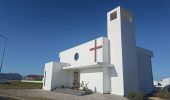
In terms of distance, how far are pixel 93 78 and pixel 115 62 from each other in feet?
10.9

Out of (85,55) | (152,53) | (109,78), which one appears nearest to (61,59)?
(85,55)

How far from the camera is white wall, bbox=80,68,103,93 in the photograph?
674 inches

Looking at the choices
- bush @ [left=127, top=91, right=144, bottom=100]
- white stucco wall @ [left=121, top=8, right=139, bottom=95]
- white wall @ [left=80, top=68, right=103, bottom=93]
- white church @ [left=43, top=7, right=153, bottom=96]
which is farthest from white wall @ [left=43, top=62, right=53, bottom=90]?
bush @ [left=127, top=91, right=144, bottom=100]

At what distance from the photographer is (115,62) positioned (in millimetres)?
16531

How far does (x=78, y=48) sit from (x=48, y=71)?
507 cm

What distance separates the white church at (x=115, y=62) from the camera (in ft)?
52.9

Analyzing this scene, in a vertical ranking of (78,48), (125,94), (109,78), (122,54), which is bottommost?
(125,94)

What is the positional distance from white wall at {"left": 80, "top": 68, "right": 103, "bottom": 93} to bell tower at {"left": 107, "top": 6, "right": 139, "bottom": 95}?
1314 millimetres

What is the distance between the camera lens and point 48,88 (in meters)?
21.3

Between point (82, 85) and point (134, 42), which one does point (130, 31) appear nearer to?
point (134, 42)

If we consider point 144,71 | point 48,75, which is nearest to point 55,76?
point 48,75

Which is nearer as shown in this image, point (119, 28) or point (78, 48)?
point (119, 28)

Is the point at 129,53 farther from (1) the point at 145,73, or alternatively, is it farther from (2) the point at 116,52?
(1) the point at 145,73

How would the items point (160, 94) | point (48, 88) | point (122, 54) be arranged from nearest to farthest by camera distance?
point (160, 94)
point (122, 54)
point (48, 88)
